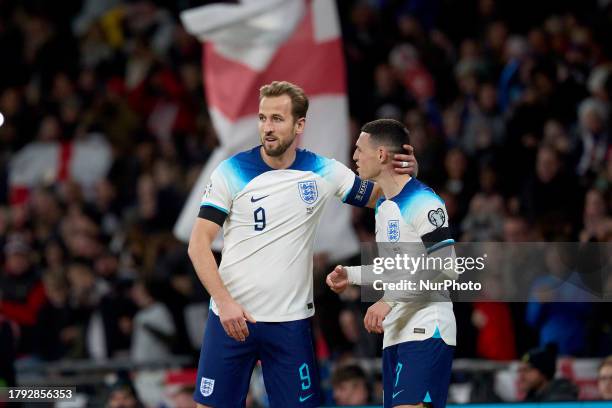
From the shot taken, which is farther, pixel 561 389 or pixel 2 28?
pixel 2 28

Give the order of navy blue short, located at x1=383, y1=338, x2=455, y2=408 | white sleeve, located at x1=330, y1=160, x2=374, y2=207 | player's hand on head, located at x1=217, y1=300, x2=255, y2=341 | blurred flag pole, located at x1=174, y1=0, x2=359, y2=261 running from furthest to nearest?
1. blurred flag pole, located at x1=174, y1=0, x2=359, y2=261
2. white sleeve, located at x1=330, y1=160, x2=374, y2=207
3. navy blue short, located at x1=383, y1=338, x2=455, y2=408
4. player's hand on head, located at x1=217, y1=300, x2=255, y2=341

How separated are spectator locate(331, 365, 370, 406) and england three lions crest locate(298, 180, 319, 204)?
2593 millimetres

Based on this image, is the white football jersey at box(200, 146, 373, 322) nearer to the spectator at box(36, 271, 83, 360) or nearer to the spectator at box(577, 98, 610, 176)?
the spectator at box(577, 98, 610, 176)

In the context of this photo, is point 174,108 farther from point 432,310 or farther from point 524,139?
point 432,310

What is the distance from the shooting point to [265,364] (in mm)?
7230

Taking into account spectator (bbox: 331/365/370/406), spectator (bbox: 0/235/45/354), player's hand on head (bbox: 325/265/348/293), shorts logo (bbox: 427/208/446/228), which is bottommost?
spectator (bbox: 331/365/370/406)

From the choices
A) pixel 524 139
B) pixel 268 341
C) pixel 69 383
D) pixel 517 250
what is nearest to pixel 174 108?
pixel 524 139

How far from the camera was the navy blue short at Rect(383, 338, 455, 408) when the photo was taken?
694 centimetres

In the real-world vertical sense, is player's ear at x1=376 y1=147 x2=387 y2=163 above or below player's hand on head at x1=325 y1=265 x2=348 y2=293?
above

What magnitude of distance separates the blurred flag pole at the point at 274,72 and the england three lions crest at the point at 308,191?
149 inches

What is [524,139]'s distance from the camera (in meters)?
12.5

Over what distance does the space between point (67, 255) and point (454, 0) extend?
535 cm

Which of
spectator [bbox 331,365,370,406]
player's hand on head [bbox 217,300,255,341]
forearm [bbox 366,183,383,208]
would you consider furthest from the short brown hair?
spectator [bbox 331,365,370,406]

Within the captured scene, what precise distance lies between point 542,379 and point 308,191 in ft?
9.27
